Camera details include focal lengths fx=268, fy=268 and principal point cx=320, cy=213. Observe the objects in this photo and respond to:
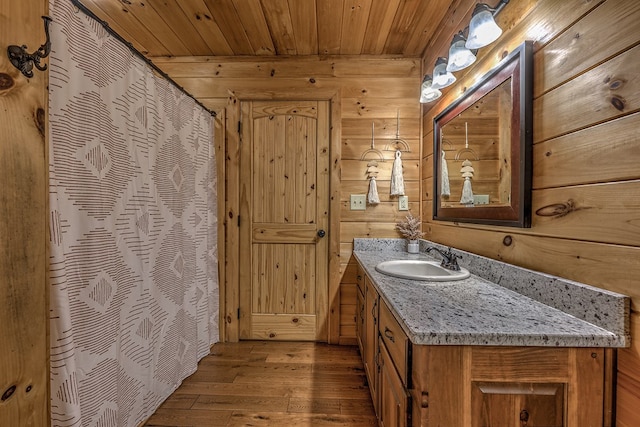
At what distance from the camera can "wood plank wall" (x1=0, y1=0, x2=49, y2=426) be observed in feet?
2.32

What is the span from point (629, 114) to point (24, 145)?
1.63 metres

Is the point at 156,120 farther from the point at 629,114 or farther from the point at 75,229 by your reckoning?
the point at 629,114

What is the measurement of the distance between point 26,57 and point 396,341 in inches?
55.7

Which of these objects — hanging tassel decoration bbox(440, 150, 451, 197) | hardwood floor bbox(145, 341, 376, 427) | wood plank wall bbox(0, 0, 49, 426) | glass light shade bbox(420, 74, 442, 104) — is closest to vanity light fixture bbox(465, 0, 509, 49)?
glass light shade bbox(420, 74, 442, 104)

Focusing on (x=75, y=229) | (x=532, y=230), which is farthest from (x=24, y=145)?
(x=532, y=230)

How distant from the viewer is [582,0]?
2.71ft

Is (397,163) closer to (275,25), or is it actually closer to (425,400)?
(275,25)

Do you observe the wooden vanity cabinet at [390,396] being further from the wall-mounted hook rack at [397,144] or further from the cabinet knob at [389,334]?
the wall-mounted hook rack at [397,144]

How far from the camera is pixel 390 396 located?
102 cm

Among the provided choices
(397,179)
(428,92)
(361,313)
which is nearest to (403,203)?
(397,179)

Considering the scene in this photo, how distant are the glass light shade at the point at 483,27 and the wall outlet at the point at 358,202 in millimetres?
1235

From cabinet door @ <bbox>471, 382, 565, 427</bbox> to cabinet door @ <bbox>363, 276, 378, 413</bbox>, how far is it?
619 millimetres

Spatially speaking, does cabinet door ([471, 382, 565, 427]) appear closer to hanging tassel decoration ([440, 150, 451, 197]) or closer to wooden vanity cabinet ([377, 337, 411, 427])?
wooden vanity cabinet ([377, 337, 411, 427])

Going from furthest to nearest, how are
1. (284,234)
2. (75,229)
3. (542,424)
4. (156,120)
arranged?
(284,234)
(156,120)
(75,229)
(542,424)
